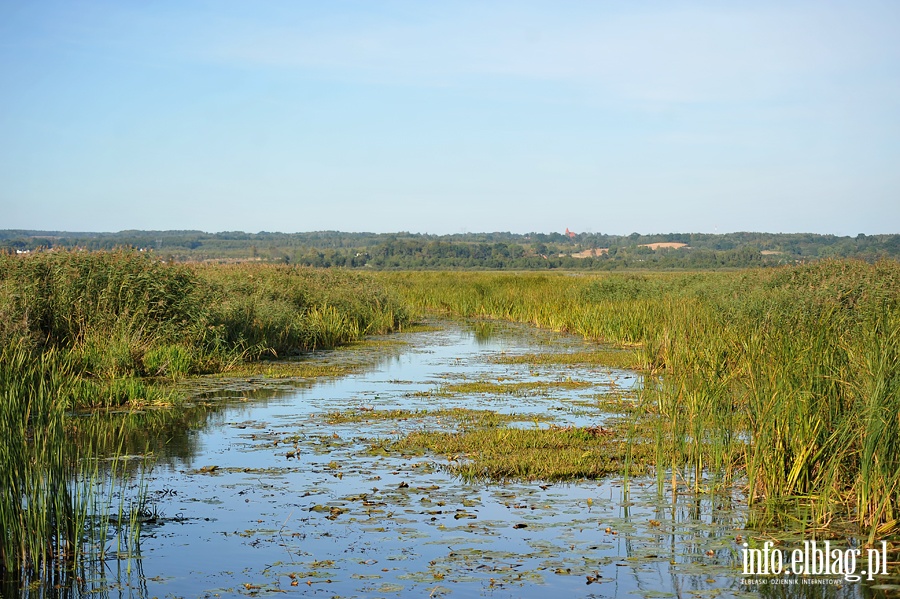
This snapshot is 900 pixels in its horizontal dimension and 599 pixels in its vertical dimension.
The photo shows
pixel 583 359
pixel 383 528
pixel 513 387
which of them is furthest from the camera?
pixel 583 359

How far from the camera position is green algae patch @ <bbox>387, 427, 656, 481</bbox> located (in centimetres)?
998

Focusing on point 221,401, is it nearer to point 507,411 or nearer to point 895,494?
point 507,411

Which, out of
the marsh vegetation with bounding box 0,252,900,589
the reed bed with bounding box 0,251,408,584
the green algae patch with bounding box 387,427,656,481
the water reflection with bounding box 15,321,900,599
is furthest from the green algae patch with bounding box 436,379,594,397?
the reed bed with bounding box 0,251,408,584

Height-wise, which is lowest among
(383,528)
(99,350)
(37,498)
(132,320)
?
(383,528)

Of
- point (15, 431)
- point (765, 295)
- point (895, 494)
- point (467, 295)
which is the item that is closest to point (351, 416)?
point (15, 431)

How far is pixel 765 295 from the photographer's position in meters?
19.6

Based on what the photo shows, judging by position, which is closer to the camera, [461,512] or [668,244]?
[461,512]

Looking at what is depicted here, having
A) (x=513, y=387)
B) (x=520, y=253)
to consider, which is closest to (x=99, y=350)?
(x=513, y=387)

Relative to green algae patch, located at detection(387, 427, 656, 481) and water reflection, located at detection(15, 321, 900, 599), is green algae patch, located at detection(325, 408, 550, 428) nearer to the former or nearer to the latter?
water reflection, located at detection(15, 321, 900, 599)

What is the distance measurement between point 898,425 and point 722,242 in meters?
125

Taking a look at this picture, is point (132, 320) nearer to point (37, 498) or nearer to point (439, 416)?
point (439, 416)

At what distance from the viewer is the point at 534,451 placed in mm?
10773

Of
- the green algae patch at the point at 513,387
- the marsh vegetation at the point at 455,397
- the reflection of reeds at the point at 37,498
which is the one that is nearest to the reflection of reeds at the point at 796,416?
the marsh vegetation at the point at 455,397

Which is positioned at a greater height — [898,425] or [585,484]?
[898,425]
